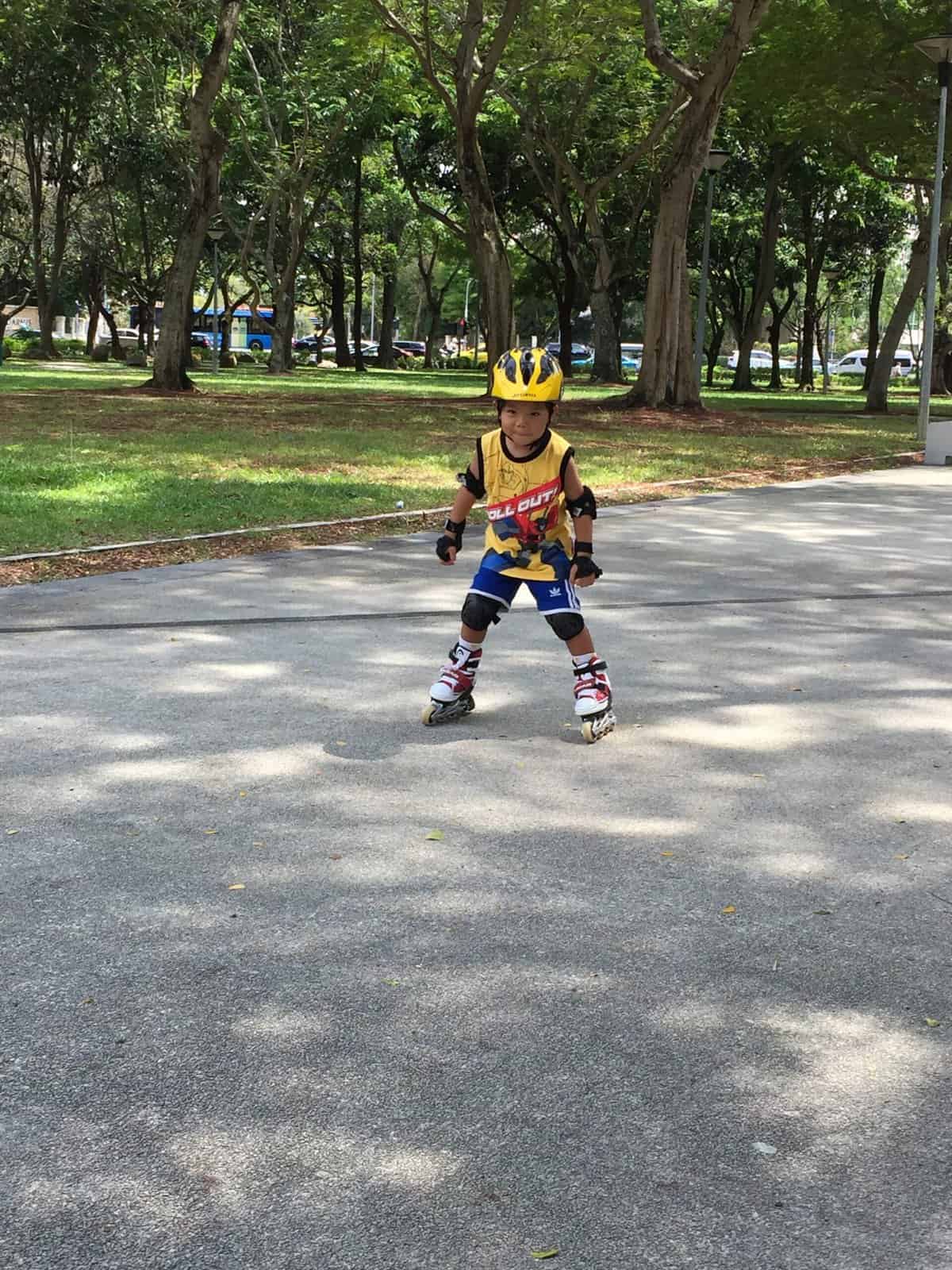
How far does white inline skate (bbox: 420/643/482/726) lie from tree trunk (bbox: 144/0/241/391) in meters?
22.9

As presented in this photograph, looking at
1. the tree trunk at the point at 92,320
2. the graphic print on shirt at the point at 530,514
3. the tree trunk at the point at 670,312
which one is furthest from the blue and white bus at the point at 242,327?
the graphic print on shirt at the point at 530,514

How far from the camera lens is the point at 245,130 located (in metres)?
39.4

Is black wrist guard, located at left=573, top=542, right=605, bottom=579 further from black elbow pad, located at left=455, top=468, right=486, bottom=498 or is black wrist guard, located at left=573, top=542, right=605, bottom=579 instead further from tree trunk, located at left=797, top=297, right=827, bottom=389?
tree trunk, located at left=797, top=297, right=827, bottom=389

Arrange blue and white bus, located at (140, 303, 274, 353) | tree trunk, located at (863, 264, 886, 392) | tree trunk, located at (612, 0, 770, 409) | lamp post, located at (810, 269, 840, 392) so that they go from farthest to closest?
1. blue and white bus, located at (140, 303, 274, 353)
2. lamp post, located at (810, 269, 840, 392)
3. tree trunk, located at (863, 264, 886, 392)
4. tree trunk, located at (612, 0, 770, 409)

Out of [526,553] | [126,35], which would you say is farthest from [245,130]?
[526,553]

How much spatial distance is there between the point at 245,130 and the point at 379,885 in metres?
38.3

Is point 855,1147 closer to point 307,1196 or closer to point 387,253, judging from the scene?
point 307,1196

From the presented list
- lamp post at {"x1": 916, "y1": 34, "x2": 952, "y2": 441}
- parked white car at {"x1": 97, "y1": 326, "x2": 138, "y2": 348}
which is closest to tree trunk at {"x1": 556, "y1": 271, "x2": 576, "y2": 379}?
parked white car at {"x1": 97, "y1": 326, "x2": 138, "y2": 348}

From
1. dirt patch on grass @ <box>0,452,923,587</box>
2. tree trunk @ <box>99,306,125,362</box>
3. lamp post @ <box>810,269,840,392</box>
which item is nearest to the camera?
dirt patch on grass @ <box>0,452,923,587</box>

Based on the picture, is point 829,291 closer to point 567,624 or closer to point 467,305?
point 467,305

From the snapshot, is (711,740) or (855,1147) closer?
(855,1147)

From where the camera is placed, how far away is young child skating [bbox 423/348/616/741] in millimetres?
5531

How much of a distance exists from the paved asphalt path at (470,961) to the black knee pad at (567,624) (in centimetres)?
38

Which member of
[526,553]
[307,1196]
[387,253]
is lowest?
[307,1196]
